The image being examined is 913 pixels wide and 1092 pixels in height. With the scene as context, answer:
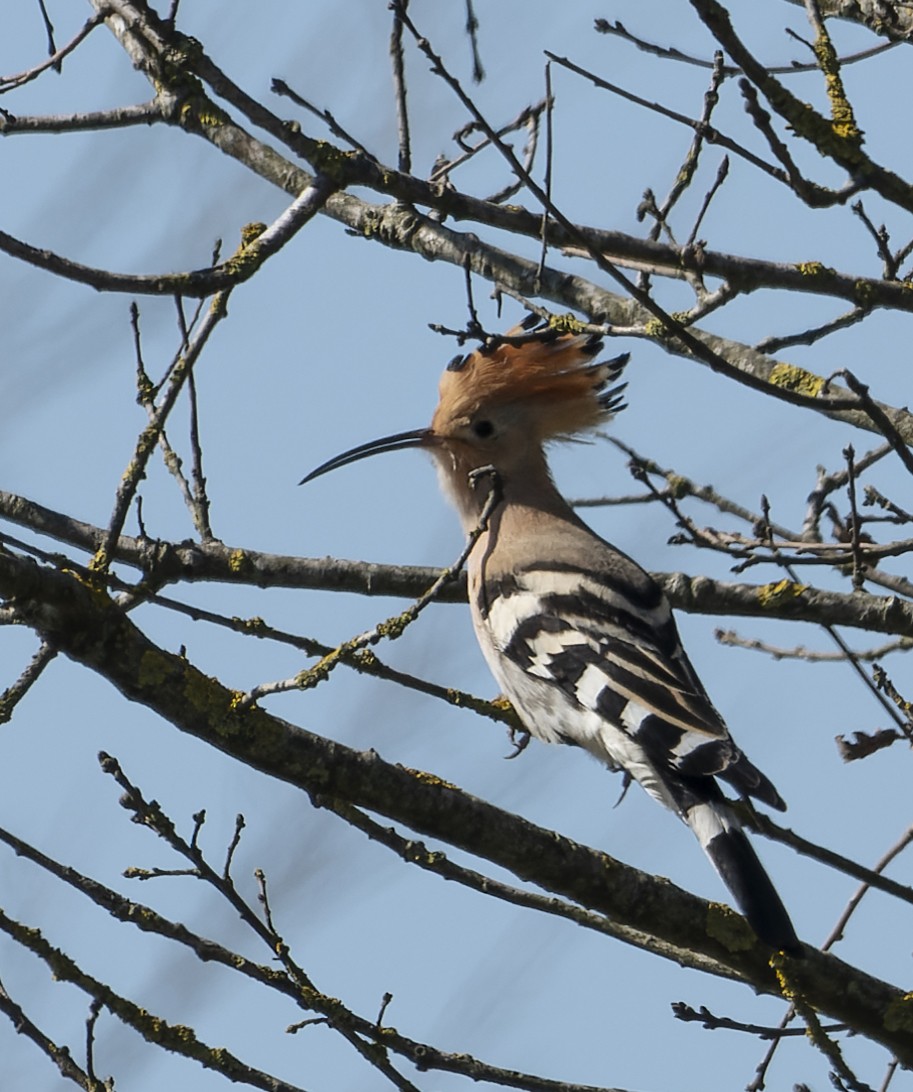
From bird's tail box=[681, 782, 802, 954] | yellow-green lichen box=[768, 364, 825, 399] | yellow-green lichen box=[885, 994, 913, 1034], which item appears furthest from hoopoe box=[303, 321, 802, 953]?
yellow-green lichen box=[768, 364, 825, 399]

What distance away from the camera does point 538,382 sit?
4.11 metres

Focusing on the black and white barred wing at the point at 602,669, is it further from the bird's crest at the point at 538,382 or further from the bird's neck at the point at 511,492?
the bird's crest at the point at 538,382

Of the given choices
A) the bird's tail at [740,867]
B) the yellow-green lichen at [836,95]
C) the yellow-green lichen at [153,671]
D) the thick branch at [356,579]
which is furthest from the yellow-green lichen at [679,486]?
the yellow-green lichen at [153,671]

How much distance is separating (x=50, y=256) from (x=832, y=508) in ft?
5.85

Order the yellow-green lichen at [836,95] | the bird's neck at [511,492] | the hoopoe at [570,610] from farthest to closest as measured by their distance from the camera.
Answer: the bird's neck at [511,492]
the hoopoe at [570,610]
the yellow-green lichen at [836,95]

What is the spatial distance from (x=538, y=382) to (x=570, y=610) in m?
A: 0.76

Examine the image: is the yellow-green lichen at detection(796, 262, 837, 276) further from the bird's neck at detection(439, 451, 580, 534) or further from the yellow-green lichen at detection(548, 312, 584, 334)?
the bird's neck at detection(439, 451, 580, 534)

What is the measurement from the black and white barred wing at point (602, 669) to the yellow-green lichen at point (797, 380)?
51 cm

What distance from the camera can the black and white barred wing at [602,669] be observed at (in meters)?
3.06

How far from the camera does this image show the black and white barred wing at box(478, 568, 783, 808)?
10.0 ft

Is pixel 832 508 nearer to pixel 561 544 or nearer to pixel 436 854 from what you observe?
pixel 561 544

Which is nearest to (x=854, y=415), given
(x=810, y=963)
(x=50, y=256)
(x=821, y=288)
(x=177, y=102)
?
(x=821, y=288)

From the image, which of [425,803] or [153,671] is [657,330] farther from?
[153,671]

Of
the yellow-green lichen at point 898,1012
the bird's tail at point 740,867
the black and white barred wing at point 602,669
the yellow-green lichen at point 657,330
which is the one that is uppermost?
the yellow-green lichen at point 657,330
